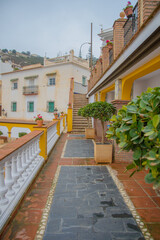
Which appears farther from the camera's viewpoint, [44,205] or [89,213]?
[44,205]

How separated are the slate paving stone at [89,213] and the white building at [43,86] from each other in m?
16.1

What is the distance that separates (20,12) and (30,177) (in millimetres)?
11811

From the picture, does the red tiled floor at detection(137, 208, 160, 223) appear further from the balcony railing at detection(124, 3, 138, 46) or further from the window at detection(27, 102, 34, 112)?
the window at detection(27, 102, 34, 112)

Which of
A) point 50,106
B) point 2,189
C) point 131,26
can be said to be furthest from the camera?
point 50,106

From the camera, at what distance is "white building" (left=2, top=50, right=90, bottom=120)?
748 inches

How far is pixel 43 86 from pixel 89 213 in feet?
64.6

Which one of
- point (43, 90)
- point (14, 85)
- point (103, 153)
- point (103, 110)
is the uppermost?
point (14, 85)

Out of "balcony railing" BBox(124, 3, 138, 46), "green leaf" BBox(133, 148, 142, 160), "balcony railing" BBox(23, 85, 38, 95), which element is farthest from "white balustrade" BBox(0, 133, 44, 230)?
"balcony railing" BBox(23, 85, 38, 95)

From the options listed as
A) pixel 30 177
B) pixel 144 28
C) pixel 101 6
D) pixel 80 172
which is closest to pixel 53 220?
pixel 30 177

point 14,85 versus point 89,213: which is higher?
point 14,85

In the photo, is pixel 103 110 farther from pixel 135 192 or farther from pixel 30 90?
pixel 30 90

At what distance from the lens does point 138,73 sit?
3641mm

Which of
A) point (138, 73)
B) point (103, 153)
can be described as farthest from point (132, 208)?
point (138, 73)

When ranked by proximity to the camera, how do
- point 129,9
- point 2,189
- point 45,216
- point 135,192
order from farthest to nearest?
point 129,9 → point 135,192 → point 45,216 → point 2,189
